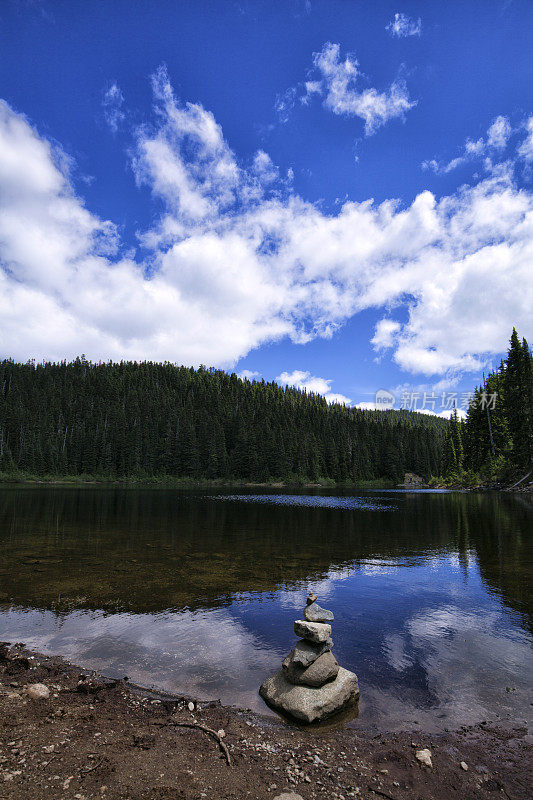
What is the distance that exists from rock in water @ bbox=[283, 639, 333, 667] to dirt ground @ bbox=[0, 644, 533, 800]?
4.38 ft

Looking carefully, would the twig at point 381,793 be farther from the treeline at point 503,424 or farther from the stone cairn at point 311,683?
the treeline at point 503,424

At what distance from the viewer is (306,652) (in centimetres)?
928

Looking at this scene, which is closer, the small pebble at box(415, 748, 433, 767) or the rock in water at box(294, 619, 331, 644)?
the small pebble at box(415, 748, 433, 767)

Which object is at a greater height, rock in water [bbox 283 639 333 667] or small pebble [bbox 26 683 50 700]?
rock in water [bbox 283 639 333 667]

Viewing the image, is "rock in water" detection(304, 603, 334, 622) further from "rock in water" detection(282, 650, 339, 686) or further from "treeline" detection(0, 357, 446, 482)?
"treeline" detection(0, 357, 446, 482)

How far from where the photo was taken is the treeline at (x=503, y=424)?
69438mm

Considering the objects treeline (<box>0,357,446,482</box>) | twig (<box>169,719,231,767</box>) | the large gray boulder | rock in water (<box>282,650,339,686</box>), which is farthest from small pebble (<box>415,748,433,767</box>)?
treeline (<box>0,357,446,482</box>)

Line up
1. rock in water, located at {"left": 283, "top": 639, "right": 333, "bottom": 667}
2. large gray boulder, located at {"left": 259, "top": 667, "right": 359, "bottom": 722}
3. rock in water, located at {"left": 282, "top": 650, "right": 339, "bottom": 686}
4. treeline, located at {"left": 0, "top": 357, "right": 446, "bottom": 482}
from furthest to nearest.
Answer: treeline, located at {"left": 0, "top": 357, "right": 446, "bottom": 482} → rock in water, located at {"left": 283, "top": 639, "right": 333, "bottom": 667} → rock in water, located at {"left": 282, "top": 650, "right": 339, "bottom": 686} → large gray boulder, located at {"left": 259, "top": 667, "right": 359, "bottom": 722}

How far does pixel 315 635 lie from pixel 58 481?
132 m

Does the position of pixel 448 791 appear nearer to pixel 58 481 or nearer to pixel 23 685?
pixel 23 685

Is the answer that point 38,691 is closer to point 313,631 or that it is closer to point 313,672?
point 313,672

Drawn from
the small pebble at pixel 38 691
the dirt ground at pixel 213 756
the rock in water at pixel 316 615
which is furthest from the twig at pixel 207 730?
the rock in water at pixel 316 615

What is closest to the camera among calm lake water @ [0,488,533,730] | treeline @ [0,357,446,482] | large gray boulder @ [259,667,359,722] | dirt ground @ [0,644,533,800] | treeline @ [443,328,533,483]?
dirt ground @ [0,644,533,800]

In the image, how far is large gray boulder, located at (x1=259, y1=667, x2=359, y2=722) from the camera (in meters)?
8.06
